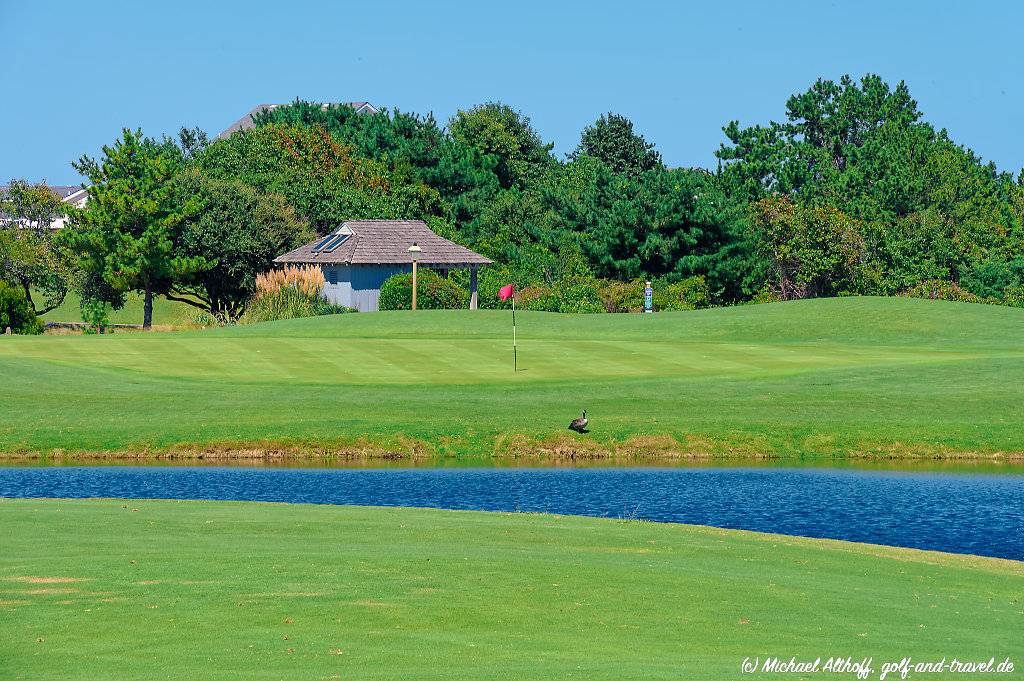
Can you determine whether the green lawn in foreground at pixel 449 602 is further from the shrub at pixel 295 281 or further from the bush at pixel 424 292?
the bush at pixel 424 292

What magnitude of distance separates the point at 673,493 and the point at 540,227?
83.0 metres

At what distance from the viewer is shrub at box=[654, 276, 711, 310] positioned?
89.7 metres

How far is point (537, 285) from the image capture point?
9725cm

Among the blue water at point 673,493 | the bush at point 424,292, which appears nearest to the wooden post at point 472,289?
the bush at point 424,292

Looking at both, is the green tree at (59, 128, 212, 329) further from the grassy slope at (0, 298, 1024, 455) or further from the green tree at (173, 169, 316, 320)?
the grassy slope at (0, 298, 1024, 455)

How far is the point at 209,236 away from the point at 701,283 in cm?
3323

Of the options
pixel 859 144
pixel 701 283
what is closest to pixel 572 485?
pixel 701 283

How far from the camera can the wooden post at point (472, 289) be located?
315 ft

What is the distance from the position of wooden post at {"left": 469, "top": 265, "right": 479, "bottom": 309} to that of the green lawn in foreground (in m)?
71.7

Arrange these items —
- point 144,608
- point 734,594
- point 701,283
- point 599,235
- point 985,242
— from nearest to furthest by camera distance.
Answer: point 144,608, point 734,594, point 701,283, point 599,235, point 985,242

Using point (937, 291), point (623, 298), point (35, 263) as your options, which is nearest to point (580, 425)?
point (623, 298)

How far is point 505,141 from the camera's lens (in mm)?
156125

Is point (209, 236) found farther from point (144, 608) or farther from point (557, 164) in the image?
point (144, 608)

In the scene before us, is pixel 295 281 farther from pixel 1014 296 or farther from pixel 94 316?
pixel 1014 296
